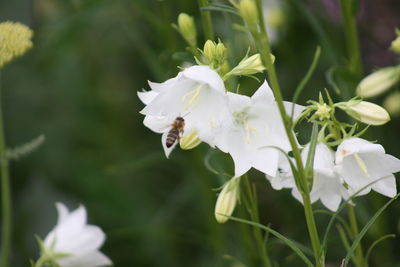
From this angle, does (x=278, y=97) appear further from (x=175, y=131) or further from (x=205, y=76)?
(x=175, y=131)

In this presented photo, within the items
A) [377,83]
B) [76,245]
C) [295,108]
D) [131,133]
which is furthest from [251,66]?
[131,133]

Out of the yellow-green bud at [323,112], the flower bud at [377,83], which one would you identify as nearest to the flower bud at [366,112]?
the yellow-green bud at [323,112]

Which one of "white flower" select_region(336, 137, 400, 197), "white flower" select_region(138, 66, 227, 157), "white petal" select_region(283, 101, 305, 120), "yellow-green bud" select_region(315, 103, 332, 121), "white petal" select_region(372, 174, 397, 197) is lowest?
"white petal" select_region(372, 174, 397, 197)

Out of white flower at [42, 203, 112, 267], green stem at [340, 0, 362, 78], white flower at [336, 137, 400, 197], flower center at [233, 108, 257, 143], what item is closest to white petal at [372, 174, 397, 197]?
white flower at [336, 137, 400, 197]

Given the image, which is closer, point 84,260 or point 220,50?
point 220,50

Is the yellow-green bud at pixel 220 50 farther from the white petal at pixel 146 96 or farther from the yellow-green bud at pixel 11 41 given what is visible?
the yellow-green bud at pixel 11 41

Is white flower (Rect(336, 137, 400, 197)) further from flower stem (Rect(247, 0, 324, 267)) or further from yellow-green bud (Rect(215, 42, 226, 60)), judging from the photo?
yellow-green bud (Rect(215, 42, 226, 60))
